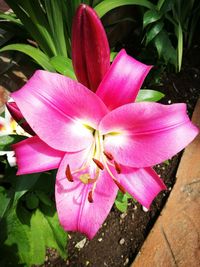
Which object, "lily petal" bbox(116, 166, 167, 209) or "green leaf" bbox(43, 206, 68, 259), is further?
"green leaf" bbox(43, 206, 68, 259)

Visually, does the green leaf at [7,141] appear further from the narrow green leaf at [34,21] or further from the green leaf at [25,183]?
the narrow green leaf at [34,21]

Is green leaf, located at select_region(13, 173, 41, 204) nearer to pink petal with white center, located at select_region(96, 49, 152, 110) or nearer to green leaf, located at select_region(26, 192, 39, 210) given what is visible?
green leaf, located at select_region(26, 192, 39, 210)

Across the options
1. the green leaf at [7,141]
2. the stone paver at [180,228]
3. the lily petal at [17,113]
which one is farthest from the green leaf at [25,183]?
the stone paver at [180,228]

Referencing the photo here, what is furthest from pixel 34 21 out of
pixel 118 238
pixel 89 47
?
pixel 118 238

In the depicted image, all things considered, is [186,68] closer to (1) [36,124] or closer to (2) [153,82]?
→ (2) [153,82]

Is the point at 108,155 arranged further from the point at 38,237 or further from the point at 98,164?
the point at 38,237

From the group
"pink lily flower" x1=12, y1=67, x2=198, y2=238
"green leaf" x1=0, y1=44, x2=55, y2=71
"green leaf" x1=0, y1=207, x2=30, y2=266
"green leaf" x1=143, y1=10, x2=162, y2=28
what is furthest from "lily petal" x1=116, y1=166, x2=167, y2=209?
"green leaf" x1=143, y1=10, x2=162, y2=28
